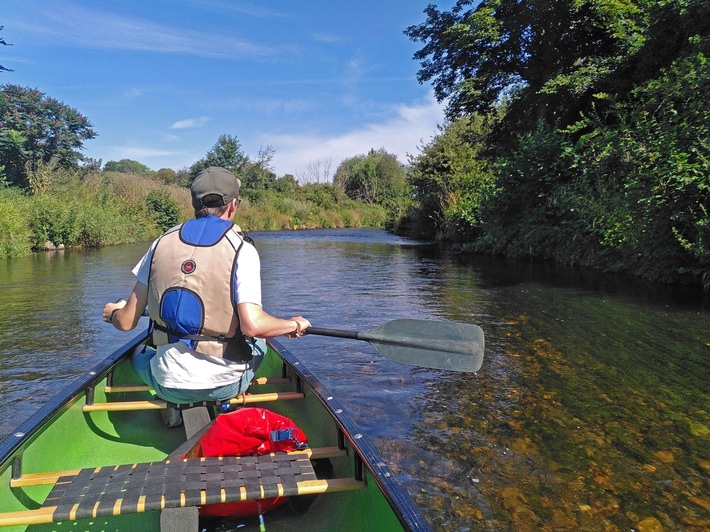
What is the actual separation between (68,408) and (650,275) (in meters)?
11.0

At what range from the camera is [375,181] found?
6900 centimetres

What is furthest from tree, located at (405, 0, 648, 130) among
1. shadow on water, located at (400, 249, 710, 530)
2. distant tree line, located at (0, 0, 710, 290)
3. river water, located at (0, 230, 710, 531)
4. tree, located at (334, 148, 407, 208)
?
tree, located at (334, 148, 407, 208)

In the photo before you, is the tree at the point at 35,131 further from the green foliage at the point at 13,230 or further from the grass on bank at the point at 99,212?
the green foliage at the point at 13,230

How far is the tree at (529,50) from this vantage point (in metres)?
15.1

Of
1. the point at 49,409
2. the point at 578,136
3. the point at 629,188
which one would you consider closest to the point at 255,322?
the point at 49,409

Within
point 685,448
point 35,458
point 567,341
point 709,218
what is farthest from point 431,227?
point 35,458

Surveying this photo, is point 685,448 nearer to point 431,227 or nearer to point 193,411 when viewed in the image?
point 193,411

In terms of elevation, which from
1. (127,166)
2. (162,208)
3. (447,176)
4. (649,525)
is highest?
(127,166)

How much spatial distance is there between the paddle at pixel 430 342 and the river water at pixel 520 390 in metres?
0.87

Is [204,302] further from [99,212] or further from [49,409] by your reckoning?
[99,212]

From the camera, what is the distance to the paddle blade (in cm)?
310

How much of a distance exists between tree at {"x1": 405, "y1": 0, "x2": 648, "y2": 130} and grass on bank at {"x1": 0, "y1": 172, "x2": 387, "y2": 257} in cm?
1556

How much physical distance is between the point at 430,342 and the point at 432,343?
0.05 ft

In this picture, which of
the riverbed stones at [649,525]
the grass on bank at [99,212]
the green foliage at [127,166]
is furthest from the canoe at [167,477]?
the green foliage at [127,166]
